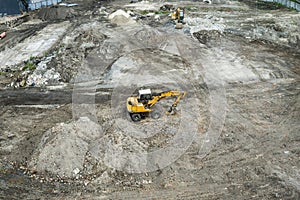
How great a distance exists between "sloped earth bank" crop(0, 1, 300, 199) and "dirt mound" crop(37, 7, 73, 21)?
9.46 metres

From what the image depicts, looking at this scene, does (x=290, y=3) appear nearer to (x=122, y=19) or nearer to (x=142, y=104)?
(x=122, y=19)

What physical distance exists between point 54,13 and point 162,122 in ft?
82.7

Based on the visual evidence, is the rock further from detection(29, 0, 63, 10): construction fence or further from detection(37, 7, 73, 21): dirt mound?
detection(29, 0, 63, 10): construction fence

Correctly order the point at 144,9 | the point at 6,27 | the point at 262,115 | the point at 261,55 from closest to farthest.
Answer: the point at 262,115 < the point at 261,55 < the point at 6,27 < the point at 144,9

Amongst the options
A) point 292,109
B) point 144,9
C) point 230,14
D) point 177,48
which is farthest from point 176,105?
point 144,9

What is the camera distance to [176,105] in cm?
1795

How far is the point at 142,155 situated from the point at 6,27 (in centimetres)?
2666

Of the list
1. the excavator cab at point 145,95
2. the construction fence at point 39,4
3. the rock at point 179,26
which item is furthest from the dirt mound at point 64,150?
the construction fence at point 39,4

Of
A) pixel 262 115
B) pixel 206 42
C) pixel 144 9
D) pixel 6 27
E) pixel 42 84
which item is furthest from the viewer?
pixel 144 9

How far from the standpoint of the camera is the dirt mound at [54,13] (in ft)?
119

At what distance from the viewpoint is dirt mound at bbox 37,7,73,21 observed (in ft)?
119

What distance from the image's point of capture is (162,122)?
653 inches

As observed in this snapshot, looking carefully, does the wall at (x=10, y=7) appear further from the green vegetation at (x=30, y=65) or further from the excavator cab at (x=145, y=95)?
the excavator cab at (x=145, y=95)

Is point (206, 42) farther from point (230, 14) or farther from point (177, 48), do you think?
point (230, 14)
